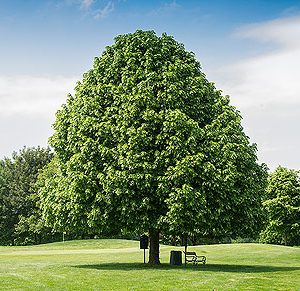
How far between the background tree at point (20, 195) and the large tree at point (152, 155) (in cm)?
5048

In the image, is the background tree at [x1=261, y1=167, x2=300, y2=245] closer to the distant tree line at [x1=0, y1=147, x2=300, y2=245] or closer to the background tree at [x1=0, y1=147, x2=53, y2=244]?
the distant tree line at [x1=0, y1=147, x2=300, y2=245]

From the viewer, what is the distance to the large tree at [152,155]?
2700 centimetres

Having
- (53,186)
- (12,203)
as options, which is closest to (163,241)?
(12,203)

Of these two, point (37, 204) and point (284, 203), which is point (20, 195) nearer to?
point (37, 204)

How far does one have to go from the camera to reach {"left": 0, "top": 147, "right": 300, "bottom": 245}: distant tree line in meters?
75.8

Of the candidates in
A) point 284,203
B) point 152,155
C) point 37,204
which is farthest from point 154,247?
point 284,203

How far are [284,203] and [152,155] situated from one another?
2065 inches

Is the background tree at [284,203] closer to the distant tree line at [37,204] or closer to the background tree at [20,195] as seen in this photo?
the distant tree line at [37,204]

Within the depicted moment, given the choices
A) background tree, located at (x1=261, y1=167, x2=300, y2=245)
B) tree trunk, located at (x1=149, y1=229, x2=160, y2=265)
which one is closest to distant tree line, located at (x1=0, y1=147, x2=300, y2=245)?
background tree, located at (x1=261, y1=167, x2=300, y2=245)

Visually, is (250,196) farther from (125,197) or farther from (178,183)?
(125,197)

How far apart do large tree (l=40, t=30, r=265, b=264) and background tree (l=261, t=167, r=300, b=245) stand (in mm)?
46219

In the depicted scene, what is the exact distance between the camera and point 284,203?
7600cm

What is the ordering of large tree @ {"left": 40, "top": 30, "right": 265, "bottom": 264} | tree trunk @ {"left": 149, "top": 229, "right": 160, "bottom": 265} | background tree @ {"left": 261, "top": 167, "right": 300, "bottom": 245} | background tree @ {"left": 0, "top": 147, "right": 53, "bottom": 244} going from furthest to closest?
1. background tree @ {"left": 0, "top": 147, "right": 53, "bottom": 244}
2. background tree @ {"left": 261, "top": 167, "right": 300, "bottom": 245}
3. tree trunk @ {"left": 149, "top": 229, "right": 160, "bottom": 265}
4. large tree @ {"left": 40, "top": 30, "right": 265, "bottom": 264}

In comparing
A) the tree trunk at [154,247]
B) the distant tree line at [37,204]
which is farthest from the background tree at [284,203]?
the tree trunk at [154,247]
